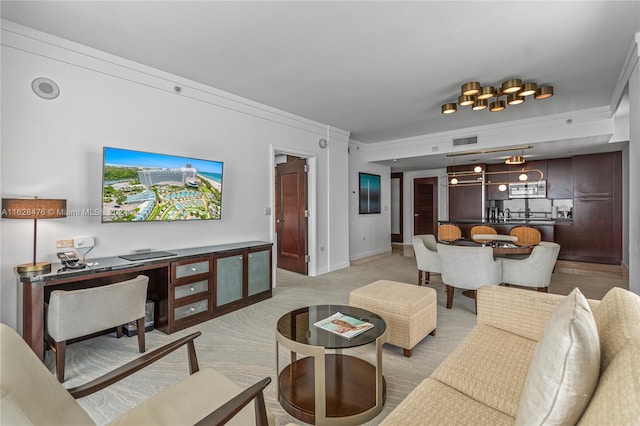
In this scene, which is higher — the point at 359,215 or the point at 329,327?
the point at 359,215

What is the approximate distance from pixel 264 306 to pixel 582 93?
16.8 feet

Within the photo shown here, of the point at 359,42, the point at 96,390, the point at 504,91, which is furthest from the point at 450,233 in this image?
the point at 96,390

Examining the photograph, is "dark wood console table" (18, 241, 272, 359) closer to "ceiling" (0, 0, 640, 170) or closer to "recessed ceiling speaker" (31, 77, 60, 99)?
"recessed ceiling speaker" (31, 77, 60, 99)

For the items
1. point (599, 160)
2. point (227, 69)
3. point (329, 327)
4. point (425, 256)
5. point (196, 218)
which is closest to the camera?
point (329, 327)

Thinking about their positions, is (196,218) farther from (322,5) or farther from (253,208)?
(322,5)

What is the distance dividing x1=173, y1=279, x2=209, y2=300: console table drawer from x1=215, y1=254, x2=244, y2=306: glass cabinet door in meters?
0.16

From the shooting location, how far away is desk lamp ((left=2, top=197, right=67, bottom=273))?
2.39 metres

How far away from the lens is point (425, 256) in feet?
15.0

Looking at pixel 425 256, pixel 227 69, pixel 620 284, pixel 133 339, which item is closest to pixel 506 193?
pixel 620 284

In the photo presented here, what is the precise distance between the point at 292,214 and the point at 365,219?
2.30m

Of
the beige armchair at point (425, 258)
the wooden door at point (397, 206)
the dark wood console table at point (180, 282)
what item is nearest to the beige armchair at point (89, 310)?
the dark wood console table at point (180, 282)

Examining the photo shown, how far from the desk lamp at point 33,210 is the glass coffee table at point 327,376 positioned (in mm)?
2050

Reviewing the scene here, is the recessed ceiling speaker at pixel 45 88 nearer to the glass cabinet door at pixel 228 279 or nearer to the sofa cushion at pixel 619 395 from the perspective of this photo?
the glass cabinet door at pixel 228 279

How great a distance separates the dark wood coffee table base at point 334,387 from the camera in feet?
6.22
